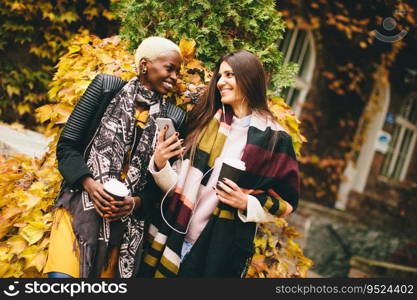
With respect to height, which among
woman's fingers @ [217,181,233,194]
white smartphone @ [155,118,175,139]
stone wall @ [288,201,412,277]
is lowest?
stone wall @ [288,201,412,277]

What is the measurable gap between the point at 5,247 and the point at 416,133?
35.3ft

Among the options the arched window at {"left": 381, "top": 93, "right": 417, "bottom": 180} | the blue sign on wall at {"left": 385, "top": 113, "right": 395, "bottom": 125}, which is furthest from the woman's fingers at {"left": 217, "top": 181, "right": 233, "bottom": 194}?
the arched window at {"left": 381, "top": 93, "right": 417, "bottom": 180}

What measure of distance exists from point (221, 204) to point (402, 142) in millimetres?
9932

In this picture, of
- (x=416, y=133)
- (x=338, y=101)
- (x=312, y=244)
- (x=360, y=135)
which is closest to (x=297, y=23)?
(x=338, y=101)

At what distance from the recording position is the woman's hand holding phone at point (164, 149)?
2025 millimetres

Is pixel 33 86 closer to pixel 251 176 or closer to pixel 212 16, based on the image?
pixel 212 16

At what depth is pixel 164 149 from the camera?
2027 mm

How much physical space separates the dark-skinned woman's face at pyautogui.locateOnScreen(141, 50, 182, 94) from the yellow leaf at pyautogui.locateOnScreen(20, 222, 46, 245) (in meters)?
1.15

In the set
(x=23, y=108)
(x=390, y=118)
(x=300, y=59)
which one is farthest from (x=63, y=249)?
(x=390, y=118)

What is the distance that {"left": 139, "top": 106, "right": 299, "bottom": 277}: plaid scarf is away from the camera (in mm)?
2066

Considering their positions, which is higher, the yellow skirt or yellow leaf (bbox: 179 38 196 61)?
yellow leaf (bbox: 179 38 196 61)

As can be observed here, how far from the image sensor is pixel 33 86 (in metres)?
5.51

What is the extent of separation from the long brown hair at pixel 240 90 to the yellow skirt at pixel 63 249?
0.74 meters

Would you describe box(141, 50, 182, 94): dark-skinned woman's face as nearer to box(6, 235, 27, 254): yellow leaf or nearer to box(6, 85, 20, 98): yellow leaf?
box(6, 235, 27, 254): yellow leaf
